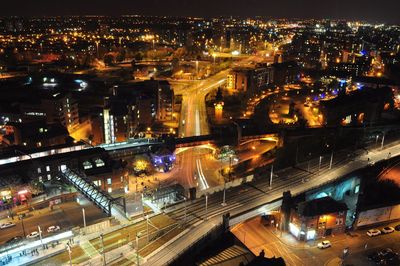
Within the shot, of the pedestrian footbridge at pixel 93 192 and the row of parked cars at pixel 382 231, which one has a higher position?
the pedestrian footbridge at pixel 93 192

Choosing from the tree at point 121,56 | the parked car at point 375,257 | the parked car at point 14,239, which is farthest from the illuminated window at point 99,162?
the tree at point 121,56

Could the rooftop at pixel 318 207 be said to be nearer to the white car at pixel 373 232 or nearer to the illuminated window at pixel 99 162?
the white car at pixel 373 232

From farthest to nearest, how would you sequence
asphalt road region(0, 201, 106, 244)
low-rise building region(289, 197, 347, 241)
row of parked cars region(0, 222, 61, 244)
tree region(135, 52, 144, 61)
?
tree region(135, 52, 144, 61)
low-rise building region(289, 197, 347, 241)
asphalt road region(0, 201, 106, 244)
row of parked cars region(0, 222, 61, 244)

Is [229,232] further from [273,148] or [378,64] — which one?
[378,64]

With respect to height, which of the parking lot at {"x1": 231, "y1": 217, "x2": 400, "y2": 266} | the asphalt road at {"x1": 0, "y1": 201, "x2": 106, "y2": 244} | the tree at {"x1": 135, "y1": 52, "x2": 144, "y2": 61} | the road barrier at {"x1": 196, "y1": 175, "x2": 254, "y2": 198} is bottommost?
the parking lot at {"x1": 231, "y1": 217, "x2": 400, "y2": 266}

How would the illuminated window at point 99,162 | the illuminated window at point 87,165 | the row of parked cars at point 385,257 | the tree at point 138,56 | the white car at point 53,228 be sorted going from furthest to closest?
1. the tree at point 138,56
2. the illuminated window at point 99,162
3. the illuminated window at point 87,165
4. the row of parked cars at point 385,257
5. the white car at point 53,228

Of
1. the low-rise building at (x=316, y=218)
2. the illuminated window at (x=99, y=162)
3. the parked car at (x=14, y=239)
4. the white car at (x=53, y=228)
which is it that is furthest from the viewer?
the illuminated window at (x=99, y=162)

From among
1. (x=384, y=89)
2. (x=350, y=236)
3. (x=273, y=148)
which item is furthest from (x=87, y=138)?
(x=384, y=89)

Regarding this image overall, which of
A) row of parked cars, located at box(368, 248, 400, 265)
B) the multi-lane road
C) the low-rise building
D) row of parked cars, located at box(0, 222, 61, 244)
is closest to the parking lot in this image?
row of parked cars, located at box(368, 248, 400, 265)

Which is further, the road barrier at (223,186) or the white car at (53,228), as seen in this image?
the road barrier at (223,186)

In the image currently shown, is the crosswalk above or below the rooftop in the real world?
below

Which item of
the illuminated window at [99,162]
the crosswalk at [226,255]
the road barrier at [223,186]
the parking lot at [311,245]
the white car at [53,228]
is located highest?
the illuminated window at [99,162]

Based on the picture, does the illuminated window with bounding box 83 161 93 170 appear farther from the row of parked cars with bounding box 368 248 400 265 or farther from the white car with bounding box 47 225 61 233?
A: the row of parked cars with bounding box 368 248 400 265
